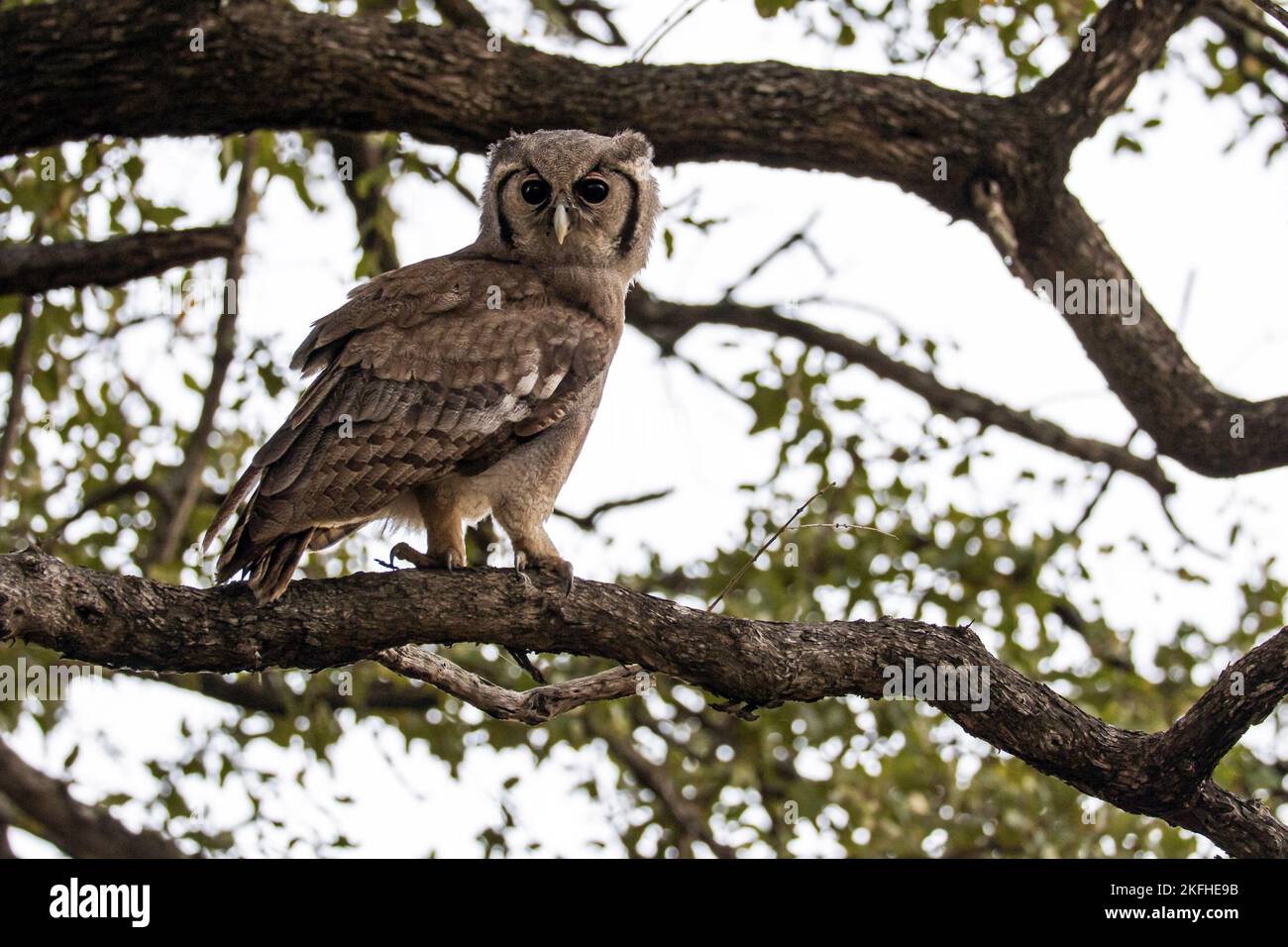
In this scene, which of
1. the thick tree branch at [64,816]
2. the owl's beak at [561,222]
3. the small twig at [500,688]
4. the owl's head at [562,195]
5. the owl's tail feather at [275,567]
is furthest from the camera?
the thick tree branch at [64,816]

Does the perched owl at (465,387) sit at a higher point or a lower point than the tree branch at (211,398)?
lower

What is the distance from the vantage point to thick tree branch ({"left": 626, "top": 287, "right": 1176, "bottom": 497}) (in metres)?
7.22

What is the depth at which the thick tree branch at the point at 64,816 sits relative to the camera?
25.9 ft

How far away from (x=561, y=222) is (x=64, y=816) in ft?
15.8

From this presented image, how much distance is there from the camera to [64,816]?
313 inches

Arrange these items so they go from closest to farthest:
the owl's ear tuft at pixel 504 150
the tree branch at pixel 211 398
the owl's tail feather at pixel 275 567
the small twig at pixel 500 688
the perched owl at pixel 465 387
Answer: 1. the owl's tail feather at pixel 275 567
2. the small twig at pixel 500 688
3. the perched owl at pixel 465 387
4. the owl's ear tuft at pixel 504 150
5. the tree branch at pixel 211 398

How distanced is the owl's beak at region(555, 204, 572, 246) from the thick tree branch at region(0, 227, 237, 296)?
1430 mm

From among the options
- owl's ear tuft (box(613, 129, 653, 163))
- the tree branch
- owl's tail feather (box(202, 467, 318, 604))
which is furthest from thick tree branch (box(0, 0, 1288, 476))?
owl's tail feather (box(202, 467, 318, 604))

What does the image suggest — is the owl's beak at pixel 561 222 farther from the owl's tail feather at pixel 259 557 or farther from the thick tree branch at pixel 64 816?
the thick tree branch at pixel 64 816

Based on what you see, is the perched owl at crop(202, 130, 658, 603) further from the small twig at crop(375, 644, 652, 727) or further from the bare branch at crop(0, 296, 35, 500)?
the bare branch at crop(0, 296, 35, 500)

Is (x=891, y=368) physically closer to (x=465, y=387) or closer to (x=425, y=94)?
(x=425, y=94)

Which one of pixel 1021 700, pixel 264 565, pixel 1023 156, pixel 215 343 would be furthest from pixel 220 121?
pixel 1021 700

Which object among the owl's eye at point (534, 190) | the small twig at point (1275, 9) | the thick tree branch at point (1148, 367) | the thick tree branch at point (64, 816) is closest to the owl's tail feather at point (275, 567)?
the owl's eye at point (534, 190)
